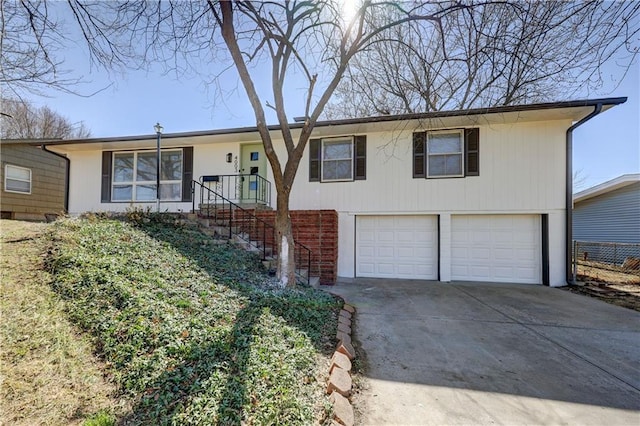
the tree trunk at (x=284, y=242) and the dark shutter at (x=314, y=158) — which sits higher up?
the dark shutter at (x=314, y=158)

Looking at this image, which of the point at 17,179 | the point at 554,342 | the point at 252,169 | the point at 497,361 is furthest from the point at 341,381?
the point at 17,179

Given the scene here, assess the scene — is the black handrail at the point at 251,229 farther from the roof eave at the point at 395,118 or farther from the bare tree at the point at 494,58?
the bare tree at the point at 494,58

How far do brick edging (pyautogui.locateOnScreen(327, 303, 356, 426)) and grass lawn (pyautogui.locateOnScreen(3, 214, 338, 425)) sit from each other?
3.4 inches

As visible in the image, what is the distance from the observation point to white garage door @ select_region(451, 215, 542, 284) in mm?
7227

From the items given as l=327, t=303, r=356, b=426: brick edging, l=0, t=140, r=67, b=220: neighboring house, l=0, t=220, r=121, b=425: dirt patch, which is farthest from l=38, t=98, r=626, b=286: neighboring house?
l=0, t=140, r=67, b=220: neighboring house

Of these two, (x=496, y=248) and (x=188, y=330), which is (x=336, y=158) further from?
(x=188, y=330)

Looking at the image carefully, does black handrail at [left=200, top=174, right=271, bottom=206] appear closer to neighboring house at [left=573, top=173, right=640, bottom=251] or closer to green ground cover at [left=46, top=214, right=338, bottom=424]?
green ground cover at [left=46, top=214, right=338, bottom=424]

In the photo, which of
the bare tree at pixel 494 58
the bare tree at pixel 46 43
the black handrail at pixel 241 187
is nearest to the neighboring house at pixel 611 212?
the bare tree at pixel 494 58

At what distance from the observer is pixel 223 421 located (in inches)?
70.9

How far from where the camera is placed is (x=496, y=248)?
24.2ft

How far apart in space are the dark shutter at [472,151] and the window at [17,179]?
55.7 ft

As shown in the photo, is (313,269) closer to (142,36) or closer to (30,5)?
(142,36)

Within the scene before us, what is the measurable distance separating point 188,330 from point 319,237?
4484 millimetres

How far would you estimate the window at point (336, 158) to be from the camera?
7988mm
